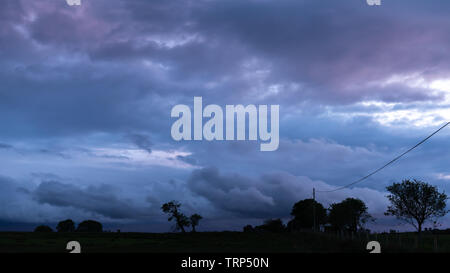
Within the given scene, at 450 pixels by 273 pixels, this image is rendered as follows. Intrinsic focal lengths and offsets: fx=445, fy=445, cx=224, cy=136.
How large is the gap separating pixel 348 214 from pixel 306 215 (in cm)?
2816

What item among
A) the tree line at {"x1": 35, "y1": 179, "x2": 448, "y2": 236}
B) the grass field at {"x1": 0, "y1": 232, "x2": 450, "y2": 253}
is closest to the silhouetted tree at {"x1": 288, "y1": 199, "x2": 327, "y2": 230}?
the tree line at {"x1": 35, "y1": 179, "x2": 448, "y2": 236}

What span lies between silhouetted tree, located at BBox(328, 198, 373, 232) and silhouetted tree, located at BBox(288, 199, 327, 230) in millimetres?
18572

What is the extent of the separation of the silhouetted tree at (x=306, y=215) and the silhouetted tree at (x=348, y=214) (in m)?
18.6

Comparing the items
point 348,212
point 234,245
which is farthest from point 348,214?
point 234,245

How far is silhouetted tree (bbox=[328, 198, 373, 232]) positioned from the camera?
164125 mm

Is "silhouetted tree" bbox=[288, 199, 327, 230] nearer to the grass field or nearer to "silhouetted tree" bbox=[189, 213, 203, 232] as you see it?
"silhouetted tree" bbox=[189, 213, 203, 232]

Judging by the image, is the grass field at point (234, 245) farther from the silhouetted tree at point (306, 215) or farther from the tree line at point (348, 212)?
the silhouetted tree at point (306, 215)

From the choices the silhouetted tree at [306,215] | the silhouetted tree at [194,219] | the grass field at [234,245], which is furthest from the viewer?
the silhouetted tree at [306,215]

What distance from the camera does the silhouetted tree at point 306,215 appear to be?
188 meters

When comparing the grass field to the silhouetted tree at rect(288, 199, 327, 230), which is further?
the silhouetted tree at rect(288, 199, 327, 230)

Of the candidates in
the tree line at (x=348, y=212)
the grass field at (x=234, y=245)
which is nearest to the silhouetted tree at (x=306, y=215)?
the tree line at (x=348, y=212)
